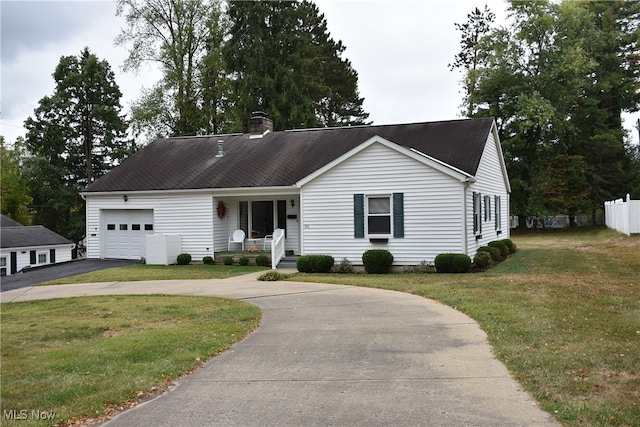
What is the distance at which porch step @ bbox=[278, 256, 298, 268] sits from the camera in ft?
65.7

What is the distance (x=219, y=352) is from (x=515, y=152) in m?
39.4

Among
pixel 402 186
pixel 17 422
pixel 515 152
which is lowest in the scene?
pixel 17 422

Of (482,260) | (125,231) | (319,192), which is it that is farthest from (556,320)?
(125,231)

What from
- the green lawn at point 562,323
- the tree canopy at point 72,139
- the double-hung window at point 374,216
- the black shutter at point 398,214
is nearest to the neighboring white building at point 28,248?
the tree canopy at point 72,139

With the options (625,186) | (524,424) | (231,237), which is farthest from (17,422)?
(625,186)

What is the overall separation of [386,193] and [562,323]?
979cm

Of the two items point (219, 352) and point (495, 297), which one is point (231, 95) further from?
point (219, 352)

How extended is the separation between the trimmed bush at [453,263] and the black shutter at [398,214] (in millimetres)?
1564

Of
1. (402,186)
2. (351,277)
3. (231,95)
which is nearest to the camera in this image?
(351,277)

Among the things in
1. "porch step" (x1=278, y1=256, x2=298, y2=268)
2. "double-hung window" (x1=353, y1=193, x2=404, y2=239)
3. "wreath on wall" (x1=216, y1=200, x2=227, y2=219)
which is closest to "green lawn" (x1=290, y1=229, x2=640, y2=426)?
"double-hung window" (x1=353, y1=193, x2=404, y2=239)

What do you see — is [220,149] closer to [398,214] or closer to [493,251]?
[398,214]

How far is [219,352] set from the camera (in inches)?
301

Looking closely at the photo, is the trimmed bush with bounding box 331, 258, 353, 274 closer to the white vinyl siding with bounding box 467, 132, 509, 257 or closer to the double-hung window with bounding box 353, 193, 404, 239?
the double-hung window with bounding box 353, 193, 404, 239

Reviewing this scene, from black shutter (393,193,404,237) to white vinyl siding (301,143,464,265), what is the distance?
103mm
